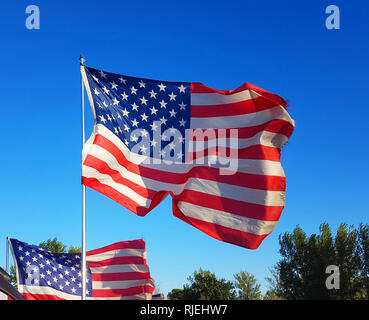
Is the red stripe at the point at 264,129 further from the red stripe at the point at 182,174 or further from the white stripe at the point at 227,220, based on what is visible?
the white stripe at the point at 227,220

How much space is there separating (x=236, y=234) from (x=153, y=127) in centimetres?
337

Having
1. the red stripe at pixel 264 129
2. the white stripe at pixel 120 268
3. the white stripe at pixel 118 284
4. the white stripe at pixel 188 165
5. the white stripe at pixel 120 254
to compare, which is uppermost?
the red stripe at pixel 264 129

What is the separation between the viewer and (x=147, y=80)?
39.4 feet

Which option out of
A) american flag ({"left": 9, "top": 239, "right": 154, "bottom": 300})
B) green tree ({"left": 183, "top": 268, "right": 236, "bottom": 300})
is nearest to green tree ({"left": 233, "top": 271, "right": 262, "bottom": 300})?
green tree ({"left": 183, "top": 268, "right": 236, "bottom": 300})

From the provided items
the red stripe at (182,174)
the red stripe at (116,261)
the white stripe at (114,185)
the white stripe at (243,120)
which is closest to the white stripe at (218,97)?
the white stripe at (243,120)

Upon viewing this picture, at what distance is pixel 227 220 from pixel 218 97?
10.2ft

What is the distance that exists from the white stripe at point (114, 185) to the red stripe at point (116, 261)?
10279mm

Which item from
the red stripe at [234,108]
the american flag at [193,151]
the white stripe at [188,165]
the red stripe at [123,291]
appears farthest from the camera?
the red stripe at [123,291]

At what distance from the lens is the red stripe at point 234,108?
11.1 m

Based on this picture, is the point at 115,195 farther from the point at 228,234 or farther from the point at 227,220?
the point at 228,234

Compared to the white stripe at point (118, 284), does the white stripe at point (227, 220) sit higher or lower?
higher

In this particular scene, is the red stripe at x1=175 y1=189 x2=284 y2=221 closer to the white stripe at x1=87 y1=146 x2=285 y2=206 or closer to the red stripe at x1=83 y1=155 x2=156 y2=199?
the white stripe at x1=87 y1=146 x2=285 y2=206

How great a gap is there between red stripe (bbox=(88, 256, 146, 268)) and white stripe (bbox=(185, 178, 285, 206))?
10427 mm
